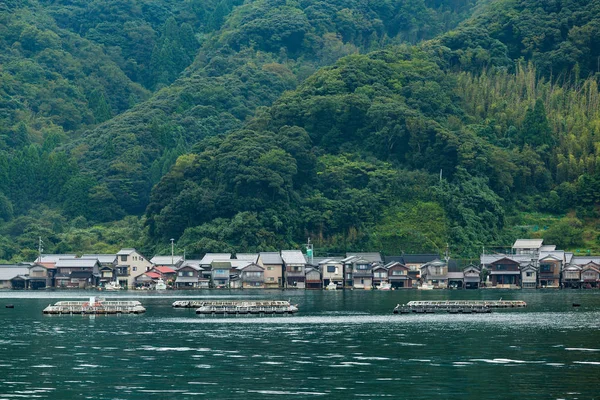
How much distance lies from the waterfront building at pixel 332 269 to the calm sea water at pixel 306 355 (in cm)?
3355

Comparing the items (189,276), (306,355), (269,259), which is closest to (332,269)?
(269,259)

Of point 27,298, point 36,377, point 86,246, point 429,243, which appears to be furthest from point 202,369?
point 86,246

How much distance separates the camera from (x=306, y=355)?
44.9m

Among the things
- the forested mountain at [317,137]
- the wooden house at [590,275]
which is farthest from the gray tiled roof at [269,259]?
the wooden house at [590,275]

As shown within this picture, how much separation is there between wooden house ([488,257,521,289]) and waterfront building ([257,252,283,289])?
20355mm

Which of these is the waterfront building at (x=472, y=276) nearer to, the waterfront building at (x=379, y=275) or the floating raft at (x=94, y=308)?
the waterfront building at (x=379, y=275)

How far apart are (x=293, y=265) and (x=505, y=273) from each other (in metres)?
20.4

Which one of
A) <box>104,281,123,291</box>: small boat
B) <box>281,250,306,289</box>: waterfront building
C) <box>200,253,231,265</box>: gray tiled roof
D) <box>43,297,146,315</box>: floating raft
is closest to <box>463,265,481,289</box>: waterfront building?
<box>281,250,306,289</box>: waterfront building

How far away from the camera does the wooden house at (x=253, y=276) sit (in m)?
104

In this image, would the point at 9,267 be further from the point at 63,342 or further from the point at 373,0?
the point at 373,0

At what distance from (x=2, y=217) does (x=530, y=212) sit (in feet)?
211

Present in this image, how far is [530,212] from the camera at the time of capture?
398ft

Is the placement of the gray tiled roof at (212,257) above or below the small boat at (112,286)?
above

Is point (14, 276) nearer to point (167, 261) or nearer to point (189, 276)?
point (167, 261)
